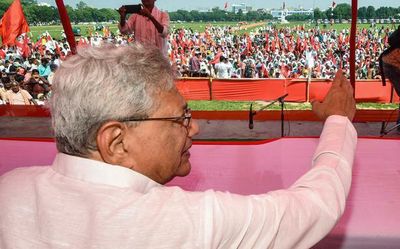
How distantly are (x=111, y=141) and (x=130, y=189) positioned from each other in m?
0.08

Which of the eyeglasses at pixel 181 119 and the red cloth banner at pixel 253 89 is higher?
the eyeglasses at pixel 181 119

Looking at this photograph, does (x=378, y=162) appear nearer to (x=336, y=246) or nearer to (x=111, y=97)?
(x=336, y=246)

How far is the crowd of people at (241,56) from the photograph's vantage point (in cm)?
677

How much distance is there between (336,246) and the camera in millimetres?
1479

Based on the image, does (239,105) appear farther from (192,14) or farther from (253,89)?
(192,14)

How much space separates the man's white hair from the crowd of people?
562 cm

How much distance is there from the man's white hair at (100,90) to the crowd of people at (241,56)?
562 centimetres

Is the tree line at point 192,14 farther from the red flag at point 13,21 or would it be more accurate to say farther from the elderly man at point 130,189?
the elderly man at point 130,189

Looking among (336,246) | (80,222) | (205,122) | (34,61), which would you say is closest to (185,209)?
(80,222)

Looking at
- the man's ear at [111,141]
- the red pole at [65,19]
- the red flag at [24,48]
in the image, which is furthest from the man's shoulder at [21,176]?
the red flag at [24,48]

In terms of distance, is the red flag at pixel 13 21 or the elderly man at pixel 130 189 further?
the red flag at pixel 13 21

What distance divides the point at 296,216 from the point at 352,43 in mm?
2386

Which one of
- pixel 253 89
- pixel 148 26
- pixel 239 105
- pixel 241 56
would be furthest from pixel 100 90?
pixel 241 56

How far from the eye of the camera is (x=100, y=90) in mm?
655
